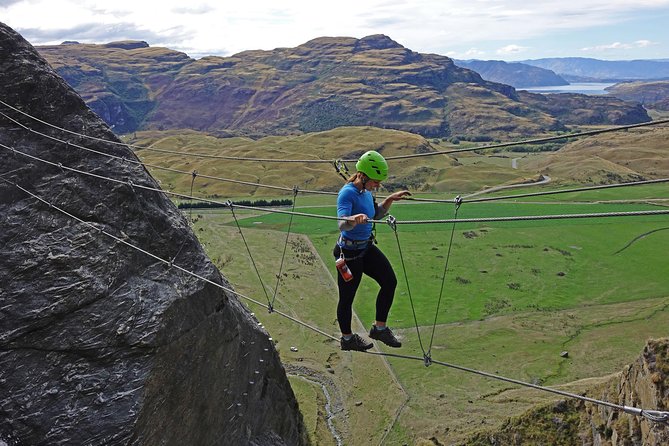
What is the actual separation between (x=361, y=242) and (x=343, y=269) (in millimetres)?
564

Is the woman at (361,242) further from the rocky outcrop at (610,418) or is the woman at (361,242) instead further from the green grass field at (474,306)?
the rocky outcrop at (610,418)

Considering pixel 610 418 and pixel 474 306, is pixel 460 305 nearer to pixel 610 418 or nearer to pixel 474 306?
pixel 474 306

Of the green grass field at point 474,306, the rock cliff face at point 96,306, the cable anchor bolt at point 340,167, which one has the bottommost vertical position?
the green grass field at point 474,306

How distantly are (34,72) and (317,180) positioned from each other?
80339 mm

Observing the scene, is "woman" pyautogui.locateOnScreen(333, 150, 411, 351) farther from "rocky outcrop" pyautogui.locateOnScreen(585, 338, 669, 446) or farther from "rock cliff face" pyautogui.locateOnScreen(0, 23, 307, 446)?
"rocky outcrop" pyautogui.locateOnScreen(585, 338, 669, 446)

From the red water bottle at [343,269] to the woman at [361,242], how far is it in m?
0.05

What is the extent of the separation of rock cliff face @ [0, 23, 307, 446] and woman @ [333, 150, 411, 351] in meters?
6.81

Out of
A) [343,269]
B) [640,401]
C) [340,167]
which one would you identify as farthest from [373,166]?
[640,401]

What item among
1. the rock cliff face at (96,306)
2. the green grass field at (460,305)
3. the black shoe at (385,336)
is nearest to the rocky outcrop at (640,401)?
the green grass field at (460,305)

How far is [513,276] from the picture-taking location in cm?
5094

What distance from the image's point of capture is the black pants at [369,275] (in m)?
9.22

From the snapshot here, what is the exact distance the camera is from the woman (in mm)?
8812

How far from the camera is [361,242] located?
9008 mm

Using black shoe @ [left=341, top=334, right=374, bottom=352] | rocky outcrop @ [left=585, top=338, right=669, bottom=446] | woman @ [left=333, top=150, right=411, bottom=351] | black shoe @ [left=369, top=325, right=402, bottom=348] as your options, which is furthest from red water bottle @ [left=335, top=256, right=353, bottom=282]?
rocky outcrop @ [left=585, top=338, right=669, bottom=446]
